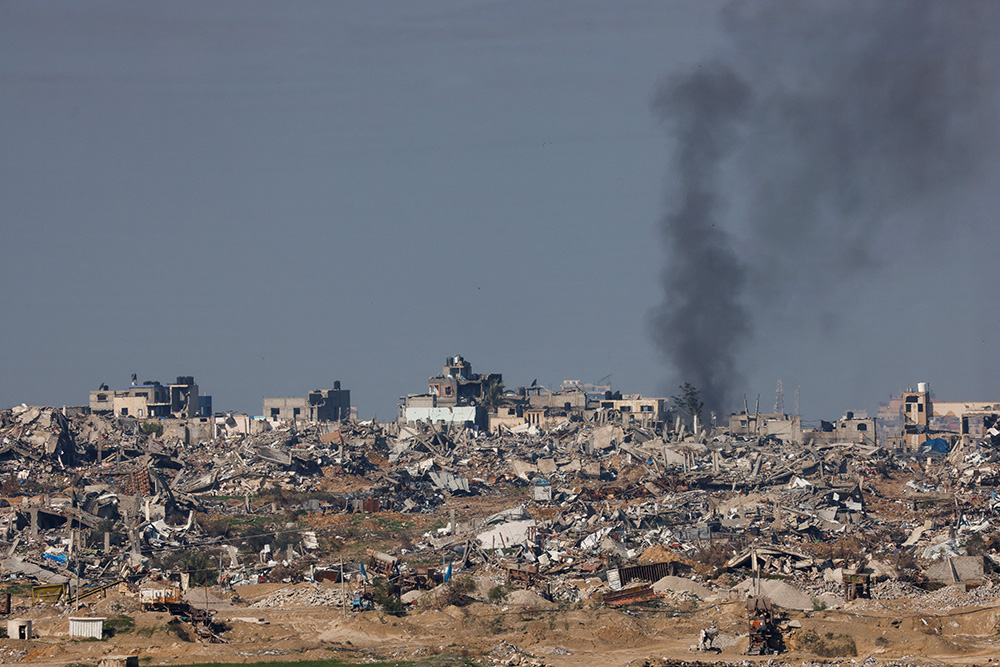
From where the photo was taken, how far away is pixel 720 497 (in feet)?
159

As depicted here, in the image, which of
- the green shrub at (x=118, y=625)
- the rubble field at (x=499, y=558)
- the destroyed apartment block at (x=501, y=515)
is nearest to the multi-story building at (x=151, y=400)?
the destroyed apartment block at (x=501, y=515)

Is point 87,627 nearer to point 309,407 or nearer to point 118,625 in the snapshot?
point 118,625

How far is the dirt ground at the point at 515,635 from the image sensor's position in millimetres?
23609

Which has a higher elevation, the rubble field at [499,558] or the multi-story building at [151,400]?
the multi-story building at [151,400]

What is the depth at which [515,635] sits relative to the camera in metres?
25.4

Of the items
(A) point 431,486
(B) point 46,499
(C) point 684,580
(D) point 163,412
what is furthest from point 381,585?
(D) point 163,412

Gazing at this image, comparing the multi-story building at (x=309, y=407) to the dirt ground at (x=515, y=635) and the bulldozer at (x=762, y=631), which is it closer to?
the dirt ground at (x=515, y=635)

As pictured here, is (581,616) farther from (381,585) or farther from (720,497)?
(720,497)

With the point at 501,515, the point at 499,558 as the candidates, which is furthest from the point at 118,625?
the point at 501,515

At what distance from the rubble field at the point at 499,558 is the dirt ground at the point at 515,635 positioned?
0.07 m

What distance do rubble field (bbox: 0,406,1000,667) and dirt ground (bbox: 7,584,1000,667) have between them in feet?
0.22

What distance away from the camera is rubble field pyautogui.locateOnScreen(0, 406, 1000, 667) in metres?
24.8

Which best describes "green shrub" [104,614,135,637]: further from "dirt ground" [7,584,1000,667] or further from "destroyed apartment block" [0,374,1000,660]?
"destroyed apartment block" [0,374,1000,660]

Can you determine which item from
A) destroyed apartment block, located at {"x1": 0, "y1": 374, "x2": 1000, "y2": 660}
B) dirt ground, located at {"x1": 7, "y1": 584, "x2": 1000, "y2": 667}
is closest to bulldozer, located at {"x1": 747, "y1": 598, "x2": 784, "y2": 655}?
destroyed apartment block, located at {"x1": 0, "y1": 374, "x2": 1000, "y2": 660}
